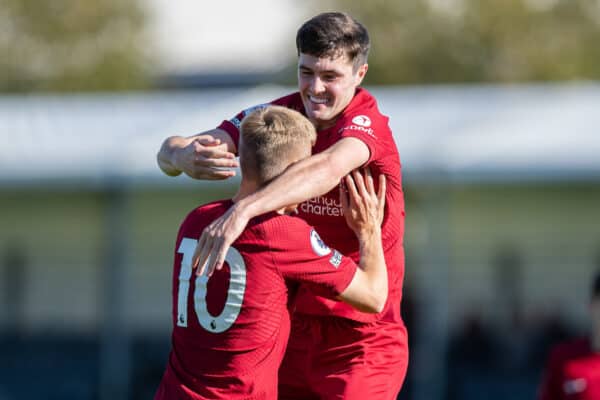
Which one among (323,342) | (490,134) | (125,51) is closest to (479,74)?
(125,51)

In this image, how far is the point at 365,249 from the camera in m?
4.31

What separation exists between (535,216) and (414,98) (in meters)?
4.32

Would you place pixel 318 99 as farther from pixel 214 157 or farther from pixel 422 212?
pixel 422 212

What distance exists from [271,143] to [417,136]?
8.23 metres

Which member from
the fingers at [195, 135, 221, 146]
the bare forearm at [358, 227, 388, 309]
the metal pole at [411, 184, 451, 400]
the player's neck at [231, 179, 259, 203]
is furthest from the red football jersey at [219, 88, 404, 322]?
the metal pole at [411, 184, 451, 400]

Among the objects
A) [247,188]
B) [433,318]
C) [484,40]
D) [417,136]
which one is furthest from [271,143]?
[484,40]

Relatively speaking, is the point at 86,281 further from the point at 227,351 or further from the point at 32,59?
the point at 227,351

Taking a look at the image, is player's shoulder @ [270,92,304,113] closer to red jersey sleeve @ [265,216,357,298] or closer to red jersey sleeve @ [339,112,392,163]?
red jersey sleeve @ [339,112,392,163]

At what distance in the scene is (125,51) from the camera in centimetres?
3136

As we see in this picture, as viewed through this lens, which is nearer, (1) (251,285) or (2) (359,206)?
(1) (251,285)

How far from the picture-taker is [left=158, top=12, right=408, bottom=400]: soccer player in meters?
4.56

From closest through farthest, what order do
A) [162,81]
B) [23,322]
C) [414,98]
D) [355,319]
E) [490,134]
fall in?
1. [355,319]
2. [490,134]
3. [414,98]
4. [23,322]
5. [162,81]

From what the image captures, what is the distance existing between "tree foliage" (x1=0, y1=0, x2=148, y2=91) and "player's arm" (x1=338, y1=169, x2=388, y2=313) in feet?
90.0

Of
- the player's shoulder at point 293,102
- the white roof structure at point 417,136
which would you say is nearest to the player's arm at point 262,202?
the player's shoulder at point 293,102
